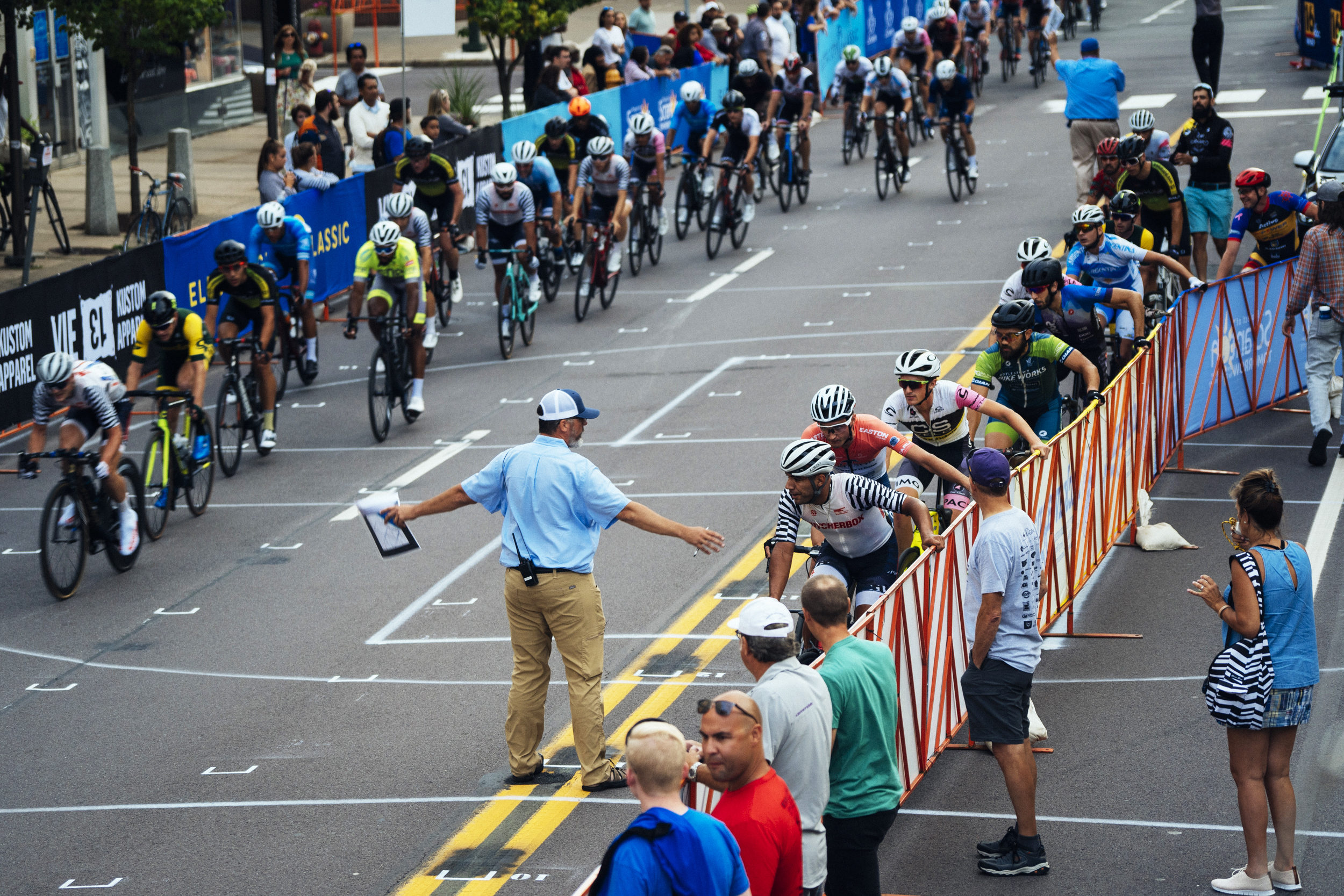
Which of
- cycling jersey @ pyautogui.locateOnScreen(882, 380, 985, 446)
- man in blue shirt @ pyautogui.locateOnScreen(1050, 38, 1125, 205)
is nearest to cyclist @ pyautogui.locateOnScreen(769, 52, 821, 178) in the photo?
man in blue shirt @ pyautogui.locateOnScreen(1050, 38, 1125, 205)

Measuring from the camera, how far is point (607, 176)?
2034 centimetres

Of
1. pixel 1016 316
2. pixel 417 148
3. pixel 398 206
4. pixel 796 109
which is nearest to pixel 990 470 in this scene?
pixel 1016 316

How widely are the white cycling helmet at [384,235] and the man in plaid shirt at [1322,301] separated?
806cm

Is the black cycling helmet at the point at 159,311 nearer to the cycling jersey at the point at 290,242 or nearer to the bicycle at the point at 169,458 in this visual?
the bicycle at the point at 169,458

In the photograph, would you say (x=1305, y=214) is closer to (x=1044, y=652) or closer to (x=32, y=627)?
(x=1044, y=652)

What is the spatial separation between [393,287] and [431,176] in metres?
3.88

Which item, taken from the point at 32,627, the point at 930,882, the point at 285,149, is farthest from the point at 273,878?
the point at 285,149

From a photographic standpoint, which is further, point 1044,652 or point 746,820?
point 1044,652

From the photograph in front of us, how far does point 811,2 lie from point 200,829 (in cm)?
3097

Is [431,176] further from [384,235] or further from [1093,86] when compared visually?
[1093,86]

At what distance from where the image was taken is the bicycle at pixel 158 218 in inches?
891

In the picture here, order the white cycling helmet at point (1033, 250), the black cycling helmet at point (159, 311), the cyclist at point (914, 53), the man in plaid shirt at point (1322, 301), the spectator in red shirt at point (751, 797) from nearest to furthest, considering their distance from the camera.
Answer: the spectator in red shirt at point (751, 797) → the white cycling helmet at point (1033, 250) → the man in plaid shirt at point (1322, 301) → the black cycling helmet at point (159, 311) → the cyclist at point (914, 53)

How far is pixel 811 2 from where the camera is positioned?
3656 cm

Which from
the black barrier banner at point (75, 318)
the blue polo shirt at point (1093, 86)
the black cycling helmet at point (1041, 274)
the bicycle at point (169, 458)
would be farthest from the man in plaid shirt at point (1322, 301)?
the black barrier banner at point (75, 318)
